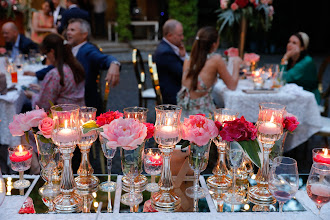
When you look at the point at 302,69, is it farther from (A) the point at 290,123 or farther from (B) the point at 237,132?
(B) the point at 237,132

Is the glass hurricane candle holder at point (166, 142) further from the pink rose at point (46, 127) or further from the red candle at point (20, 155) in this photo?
the red candle at point (20, 155)

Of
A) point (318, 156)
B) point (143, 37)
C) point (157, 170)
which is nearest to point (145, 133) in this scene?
point (157, 170)

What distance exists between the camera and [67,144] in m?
1.24

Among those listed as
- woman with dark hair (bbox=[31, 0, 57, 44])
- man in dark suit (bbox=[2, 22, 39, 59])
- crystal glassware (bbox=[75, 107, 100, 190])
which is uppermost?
woman with dark hair (bbox=[31, 0, 57, 44])

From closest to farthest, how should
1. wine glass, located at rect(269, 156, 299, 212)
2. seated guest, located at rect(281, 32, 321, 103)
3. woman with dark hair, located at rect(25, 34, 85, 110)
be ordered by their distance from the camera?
wine glass, located at rect(269, 156, 299, 212), woman with dark hair, located at rect(25, 34, 85, 110), seated guest, located at rect(281, 32, 321, 103)

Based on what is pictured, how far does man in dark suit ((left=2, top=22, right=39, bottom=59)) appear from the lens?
451 centimetres

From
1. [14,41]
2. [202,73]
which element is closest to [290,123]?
[202,73]

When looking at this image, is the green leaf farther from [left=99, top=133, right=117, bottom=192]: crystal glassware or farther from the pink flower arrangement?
[left=99, top=133, right=117, bottom=192]: crystal glassware

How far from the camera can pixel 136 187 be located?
4.64 ft

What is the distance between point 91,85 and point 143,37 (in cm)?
904

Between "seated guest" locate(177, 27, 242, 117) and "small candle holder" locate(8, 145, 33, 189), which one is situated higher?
"seated guest" locate(177, 27, 242, 117)

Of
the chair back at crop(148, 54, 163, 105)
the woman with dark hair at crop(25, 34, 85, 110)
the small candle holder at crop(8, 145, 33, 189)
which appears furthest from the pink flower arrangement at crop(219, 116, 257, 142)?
the chair back at crop(148, 54, 163, 105)

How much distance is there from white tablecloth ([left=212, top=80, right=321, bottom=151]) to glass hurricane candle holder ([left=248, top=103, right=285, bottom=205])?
1665 mm

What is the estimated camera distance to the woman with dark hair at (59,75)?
2779mm
